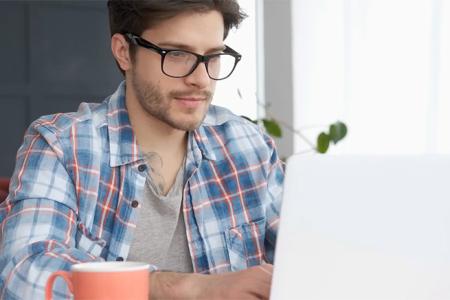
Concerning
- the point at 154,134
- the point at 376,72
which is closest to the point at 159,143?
the point at 154,134

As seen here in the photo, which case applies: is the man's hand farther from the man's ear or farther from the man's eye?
the man's ear

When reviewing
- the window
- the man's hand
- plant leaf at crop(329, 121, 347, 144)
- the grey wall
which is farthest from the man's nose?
the grey wall

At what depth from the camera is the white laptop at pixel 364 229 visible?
2.99 feet

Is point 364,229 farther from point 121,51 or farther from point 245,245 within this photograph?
point 121,51

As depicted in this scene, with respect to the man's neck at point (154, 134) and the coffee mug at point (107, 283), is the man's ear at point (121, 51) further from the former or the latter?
the coffee mug at point (107, 283)

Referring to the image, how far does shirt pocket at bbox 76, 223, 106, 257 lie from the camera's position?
5.52 ft

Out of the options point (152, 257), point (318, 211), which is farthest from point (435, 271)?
point (152, 257)

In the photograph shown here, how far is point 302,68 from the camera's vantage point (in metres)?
3.73

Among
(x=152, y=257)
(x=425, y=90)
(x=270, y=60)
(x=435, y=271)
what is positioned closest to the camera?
(x=435, y=271)

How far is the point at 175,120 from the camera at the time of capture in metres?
1.84

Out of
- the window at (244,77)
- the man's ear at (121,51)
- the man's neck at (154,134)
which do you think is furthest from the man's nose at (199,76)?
the window at (244,77)

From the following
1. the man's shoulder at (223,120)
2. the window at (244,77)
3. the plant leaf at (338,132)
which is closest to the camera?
the man's shoulder at (223,120)

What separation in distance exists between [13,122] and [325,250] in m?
3.41

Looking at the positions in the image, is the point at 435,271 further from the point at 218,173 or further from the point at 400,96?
the point at 400,96
